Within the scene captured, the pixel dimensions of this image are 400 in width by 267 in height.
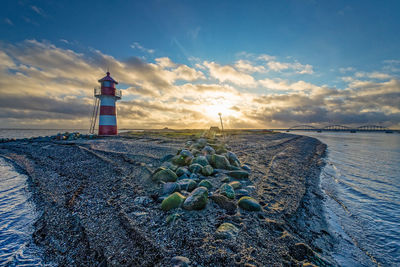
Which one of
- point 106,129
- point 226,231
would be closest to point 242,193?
point 226,231

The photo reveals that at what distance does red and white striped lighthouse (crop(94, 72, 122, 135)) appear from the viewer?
86.3ft

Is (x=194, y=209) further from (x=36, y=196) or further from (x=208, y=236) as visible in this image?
(x=36, y=196)

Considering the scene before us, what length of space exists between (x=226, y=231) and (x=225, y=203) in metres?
1.18

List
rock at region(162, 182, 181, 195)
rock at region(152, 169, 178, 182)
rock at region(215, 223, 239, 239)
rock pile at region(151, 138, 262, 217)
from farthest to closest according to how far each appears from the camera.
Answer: rock at region(152, 169, 178, 182), rock at region(162, 182, 181, 195), rock pile at region(151, 138, 262, 217), rock at region(215, 223, 239, 239)

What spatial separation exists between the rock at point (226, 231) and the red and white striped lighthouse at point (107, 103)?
2848cm

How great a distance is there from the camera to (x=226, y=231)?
3.22 metres

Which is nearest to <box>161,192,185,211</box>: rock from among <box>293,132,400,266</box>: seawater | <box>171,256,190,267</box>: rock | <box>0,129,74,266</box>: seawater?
<box>171,256,190,267</box>: rock

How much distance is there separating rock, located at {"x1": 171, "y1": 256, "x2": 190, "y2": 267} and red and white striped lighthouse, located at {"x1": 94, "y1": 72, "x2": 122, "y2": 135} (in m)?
28.7

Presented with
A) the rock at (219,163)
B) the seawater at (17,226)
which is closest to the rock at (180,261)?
the seawater at (17,226)

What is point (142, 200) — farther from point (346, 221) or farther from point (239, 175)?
point (346, 221)

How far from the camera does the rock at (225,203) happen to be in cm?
423

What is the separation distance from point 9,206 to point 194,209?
575cm

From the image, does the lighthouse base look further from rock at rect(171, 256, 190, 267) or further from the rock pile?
rock at rect(171, 256, 190, 267)

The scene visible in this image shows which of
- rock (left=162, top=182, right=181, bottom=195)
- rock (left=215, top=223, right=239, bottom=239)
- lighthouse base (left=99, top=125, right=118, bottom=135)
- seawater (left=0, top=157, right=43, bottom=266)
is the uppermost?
lighthouse base (left=99, top=125, right=118, bottom=135)
